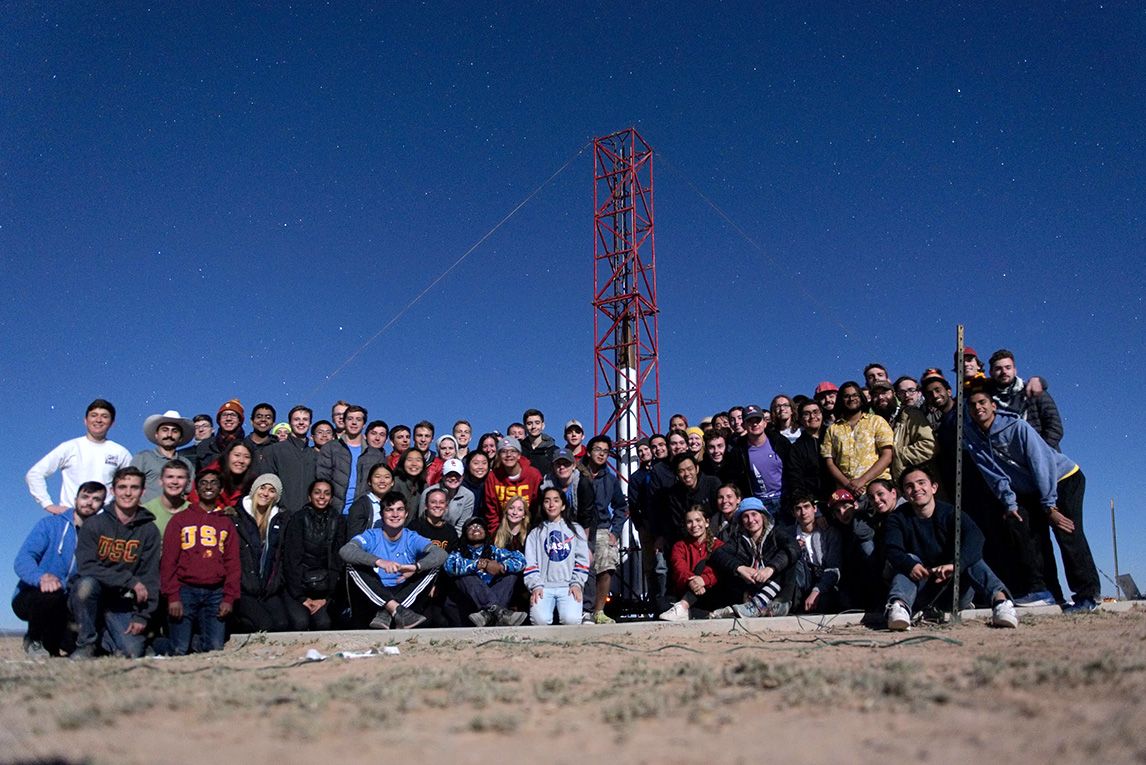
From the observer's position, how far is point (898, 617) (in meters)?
6.25

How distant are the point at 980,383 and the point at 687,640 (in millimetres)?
3425

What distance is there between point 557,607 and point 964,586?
129 inches

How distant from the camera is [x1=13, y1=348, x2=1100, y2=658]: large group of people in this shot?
6586 millimetres

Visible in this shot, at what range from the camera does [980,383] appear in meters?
7.58

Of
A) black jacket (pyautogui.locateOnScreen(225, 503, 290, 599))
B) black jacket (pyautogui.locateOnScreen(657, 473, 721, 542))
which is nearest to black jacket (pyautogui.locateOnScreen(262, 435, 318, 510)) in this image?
black jacket (pyautogui.locateOnScreen(225, 503, 290, 599))

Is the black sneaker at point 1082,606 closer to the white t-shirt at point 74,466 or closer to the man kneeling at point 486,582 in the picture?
the man kneeling at point 486,582

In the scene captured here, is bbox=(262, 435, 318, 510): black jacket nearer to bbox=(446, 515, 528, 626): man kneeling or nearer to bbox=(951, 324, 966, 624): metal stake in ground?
bbox=(446, 515, 528, 626): man kneeling

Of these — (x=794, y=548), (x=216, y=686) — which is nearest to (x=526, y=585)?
(x=794, y=548)

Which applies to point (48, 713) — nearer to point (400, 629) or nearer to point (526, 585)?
point (400, 629)

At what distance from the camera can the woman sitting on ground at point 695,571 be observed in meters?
7.48

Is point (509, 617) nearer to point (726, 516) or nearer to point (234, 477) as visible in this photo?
point (726, 516)

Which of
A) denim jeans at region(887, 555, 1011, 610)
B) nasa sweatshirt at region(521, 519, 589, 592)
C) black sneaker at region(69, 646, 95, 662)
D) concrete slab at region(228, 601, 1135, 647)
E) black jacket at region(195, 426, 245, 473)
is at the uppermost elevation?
black jacket at region(195, 426, 245, 473)

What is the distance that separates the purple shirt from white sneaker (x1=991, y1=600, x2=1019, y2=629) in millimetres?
2315

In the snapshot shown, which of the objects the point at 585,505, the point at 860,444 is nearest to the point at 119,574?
the point at 585,505
